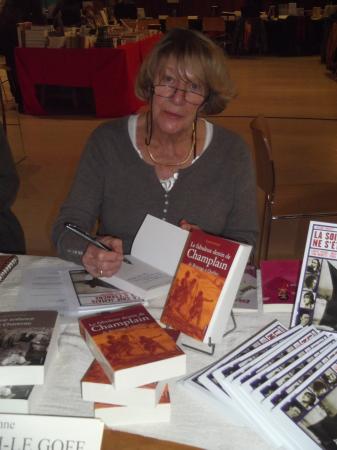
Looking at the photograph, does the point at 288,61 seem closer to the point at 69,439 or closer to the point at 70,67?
the point at 70,67

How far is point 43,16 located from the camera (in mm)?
9398

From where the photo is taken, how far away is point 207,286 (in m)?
1.05

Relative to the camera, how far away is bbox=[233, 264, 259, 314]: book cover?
1250mm

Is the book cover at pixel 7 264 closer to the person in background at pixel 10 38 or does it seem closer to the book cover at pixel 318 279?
the book cover at pixel 318 279

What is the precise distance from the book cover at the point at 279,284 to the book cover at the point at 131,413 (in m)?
0.44

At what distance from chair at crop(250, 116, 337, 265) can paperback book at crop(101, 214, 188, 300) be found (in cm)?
123

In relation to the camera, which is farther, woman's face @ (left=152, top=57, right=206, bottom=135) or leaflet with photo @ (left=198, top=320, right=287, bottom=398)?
woman's face @ (left=152, top=57, right=206, bottom=135)

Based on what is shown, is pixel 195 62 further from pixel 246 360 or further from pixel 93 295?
pixel 246 360

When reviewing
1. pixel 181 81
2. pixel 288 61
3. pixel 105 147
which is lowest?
pixel 288 61

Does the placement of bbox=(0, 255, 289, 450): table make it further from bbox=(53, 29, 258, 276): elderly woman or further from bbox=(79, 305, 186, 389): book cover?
bbox=(53, 29, 258, 276): elderly woman

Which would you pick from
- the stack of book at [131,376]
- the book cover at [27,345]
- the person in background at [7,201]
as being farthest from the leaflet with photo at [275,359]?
the person in background at [7,201]

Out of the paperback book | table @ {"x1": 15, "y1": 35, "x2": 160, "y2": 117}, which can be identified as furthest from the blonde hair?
table @ {"x1": 15, "y1": 35, "x2": 160, "y2": 117}

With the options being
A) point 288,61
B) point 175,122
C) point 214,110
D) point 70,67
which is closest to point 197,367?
point 175,122

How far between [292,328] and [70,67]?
5296 millimetres
